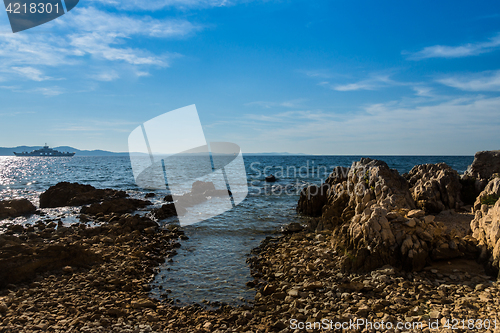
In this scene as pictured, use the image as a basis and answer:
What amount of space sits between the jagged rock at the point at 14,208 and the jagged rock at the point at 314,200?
734 inches

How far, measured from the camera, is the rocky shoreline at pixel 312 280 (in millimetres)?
6129

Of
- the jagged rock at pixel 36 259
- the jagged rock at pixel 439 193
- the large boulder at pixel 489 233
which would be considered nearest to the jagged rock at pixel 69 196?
the jagged rock at pixel 36 259

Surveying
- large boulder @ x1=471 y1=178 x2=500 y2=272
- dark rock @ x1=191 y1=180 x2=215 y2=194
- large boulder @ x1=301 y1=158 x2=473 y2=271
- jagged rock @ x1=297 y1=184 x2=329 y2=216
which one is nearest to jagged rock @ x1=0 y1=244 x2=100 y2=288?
large boulder @ x1=301 y1=158 x2=473 y2=271

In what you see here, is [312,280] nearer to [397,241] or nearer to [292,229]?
[397,241]

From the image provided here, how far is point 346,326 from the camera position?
5.78 m

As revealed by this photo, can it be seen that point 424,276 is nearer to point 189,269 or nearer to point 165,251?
point 189,269

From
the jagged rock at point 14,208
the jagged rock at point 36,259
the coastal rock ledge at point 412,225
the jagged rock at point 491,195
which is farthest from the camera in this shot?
the jagged rock at point 14,208

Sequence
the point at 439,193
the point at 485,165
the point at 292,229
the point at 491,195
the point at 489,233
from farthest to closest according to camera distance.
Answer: the point at 292,229
the point at 485,165
the point at 439,193
the point at 491,195
the point at 489,233

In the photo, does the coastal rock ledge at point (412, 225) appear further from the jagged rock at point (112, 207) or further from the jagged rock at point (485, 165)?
the jagged rock at point (112, 207)

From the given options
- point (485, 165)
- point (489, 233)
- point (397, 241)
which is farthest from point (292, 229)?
point (485, 165)

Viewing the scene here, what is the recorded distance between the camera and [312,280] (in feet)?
26.9

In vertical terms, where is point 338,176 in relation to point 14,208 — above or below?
above

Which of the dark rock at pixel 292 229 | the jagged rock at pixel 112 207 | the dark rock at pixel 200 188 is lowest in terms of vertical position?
the dark rock at pixel 292 229

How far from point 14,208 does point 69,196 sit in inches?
182
